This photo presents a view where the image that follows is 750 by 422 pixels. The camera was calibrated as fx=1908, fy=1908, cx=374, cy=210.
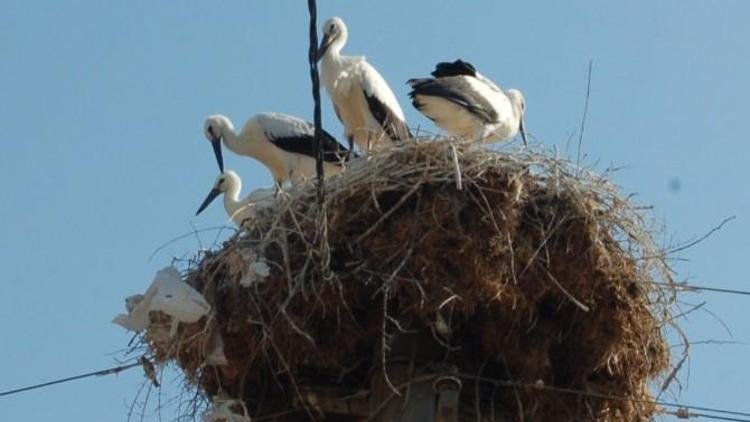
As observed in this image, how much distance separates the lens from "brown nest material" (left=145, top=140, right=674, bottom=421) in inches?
293

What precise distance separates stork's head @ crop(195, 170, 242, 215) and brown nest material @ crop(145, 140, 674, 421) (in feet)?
12.3

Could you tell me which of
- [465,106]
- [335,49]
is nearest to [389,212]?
[465,106]

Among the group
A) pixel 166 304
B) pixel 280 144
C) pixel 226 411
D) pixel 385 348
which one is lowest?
pixel 226 411

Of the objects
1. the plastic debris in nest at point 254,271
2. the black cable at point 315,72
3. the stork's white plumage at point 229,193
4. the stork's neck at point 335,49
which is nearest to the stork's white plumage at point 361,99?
the stork's neck at point 335,49

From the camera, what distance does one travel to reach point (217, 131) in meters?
12.6

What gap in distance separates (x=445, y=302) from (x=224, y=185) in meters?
4.72

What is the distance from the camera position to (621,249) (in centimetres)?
795

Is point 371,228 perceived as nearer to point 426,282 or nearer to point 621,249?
point 426,282

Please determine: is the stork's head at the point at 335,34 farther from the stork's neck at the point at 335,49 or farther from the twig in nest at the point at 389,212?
the twig in nest at the point at 389,212

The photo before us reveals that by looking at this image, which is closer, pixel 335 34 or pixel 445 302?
pixel 445 302

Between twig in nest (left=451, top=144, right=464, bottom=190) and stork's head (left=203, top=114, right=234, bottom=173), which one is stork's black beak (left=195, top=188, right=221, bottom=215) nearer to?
stork's head (left=203, top=114, right=234, bottom=173)

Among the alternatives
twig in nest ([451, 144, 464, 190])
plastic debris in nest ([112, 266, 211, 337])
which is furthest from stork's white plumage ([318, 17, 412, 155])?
plastic debris in nest ([112, 266, 211, 337])

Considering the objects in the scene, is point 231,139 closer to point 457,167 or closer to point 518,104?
point 518,104

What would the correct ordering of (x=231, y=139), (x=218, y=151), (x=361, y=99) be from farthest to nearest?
(x=218, y=151), (x=231, y=139), (x=361, y=99)
